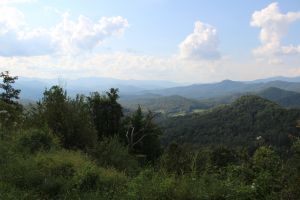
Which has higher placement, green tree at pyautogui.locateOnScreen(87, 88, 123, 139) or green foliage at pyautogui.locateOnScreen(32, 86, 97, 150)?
green foliage at pyautogui.locateOnScreen(32, 86, 97, 150)

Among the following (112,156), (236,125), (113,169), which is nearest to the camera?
(113,169)

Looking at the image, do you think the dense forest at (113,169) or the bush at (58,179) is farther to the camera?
the bush at (58,179)

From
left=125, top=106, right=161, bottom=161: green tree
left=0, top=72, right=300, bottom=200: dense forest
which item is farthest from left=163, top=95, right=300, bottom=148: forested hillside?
left=0, top=72, right=300, bottom=200: dense forest

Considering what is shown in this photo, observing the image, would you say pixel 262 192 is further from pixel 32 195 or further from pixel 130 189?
pixel 32 195

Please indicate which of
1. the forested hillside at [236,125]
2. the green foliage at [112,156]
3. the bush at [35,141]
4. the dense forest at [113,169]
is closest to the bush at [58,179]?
the dense forest at [113,169]

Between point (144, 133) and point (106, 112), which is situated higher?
point (106, 112)

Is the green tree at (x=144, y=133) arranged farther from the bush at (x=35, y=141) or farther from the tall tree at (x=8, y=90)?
the bush at (x=35, y=141)

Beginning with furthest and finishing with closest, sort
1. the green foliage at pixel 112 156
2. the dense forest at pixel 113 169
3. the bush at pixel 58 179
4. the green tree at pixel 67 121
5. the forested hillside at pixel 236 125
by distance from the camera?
1. the forested hillside at pixel 236 125
2. the green tree at pixel 67 121
3. the green foliage at pixel 112 156
4. the bush at pixel 58 179
5. the dense forest at pixel 113 169

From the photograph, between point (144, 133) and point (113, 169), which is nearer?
point (113, 169)

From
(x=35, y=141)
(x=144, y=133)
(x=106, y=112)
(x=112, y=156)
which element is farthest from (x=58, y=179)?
(x=144, y=133)

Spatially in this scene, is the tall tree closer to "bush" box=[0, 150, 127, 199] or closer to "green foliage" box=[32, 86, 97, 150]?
"green foliage" box=[32, 86, 97, 150]

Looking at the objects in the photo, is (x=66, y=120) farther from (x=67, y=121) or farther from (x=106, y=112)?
(x=106, y=112)

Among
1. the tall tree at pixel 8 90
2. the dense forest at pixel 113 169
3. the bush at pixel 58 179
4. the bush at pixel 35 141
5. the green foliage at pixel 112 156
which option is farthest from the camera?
the tall tree at pixel 8 90

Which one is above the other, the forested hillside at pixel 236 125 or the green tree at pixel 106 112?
the green tree at pixel 106 112
